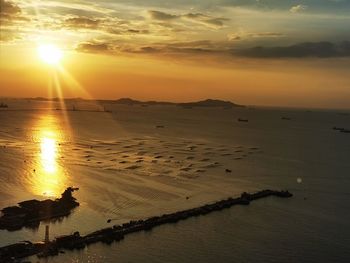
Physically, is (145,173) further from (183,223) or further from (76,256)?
(76,256)

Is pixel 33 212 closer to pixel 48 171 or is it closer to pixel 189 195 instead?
pixel 189 195

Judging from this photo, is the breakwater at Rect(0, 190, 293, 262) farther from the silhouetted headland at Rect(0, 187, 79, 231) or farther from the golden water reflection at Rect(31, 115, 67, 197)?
the golden water reflection at Rect(31, 115, 67, 197)

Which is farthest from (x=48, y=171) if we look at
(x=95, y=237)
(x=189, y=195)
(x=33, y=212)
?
(x=95, y=237)

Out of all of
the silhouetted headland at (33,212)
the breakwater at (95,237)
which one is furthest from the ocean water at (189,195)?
the silhouetted headland at (33,212)

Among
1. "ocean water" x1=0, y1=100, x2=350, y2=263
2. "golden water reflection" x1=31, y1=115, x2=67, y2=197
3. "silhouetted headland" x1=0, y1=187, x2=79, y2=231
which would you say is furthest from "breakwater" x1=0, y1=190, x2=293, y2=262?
"golden water reflection" x1=31, y1=115, x2=67, y2=197

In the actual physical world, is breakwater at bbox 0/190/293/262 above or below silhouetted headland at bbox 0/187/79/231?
below

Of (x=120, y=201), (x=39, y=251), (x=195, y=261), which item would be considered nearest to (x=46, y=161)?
(x=120, y=201)
